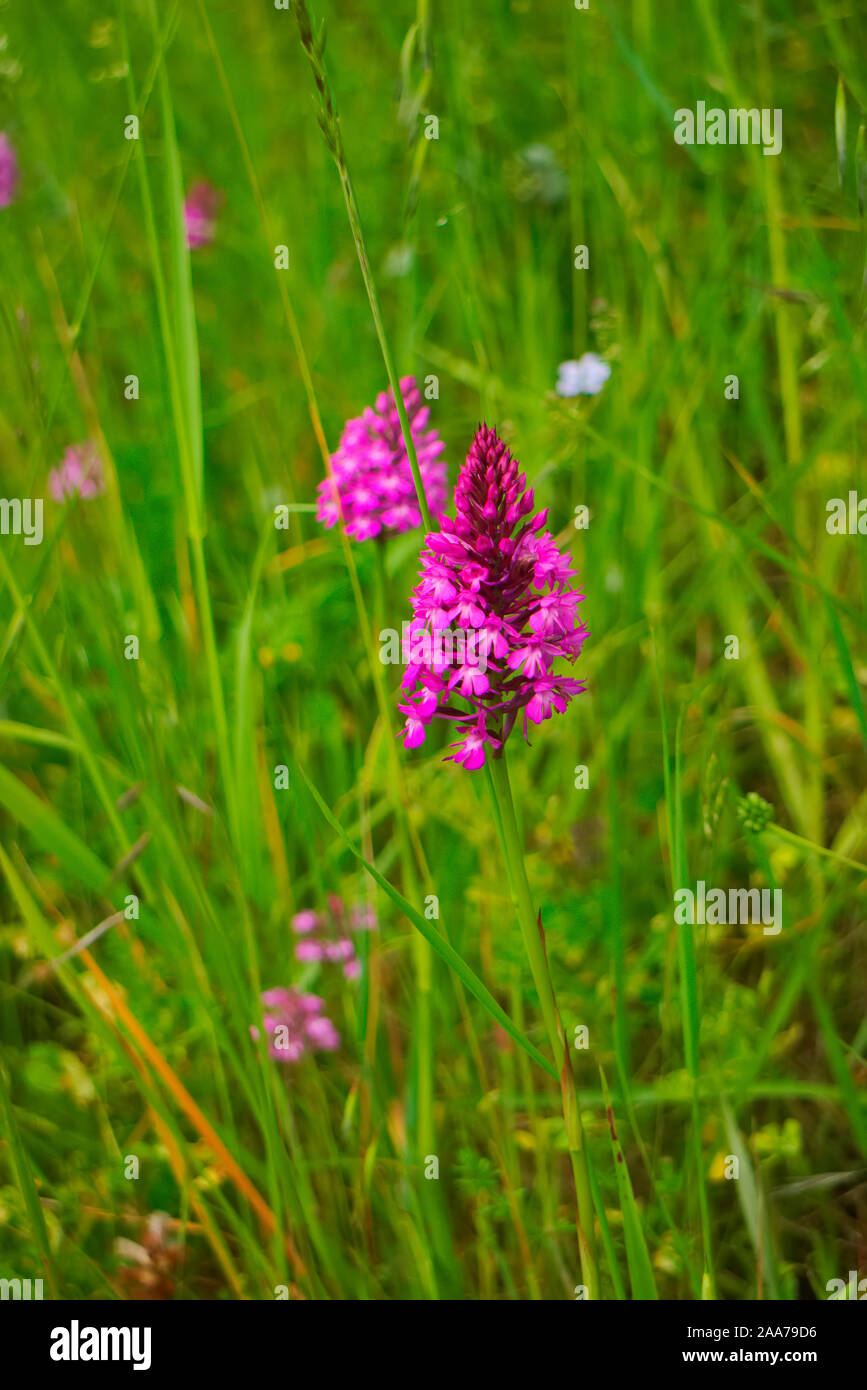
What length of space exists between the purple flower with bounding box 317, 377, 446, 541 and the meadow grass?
10cm

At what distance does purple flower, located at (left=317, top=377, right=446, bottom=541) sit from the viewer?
1.60 meters

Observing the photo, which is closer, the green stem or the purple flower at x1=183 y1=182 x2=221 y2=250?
the green stem

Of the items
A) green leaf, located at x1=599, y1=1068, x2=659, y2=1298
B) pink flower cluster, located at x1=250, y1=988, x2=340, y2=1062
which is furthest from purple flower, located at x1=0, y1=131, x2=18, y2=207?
green leaf, located at x1=599, y1=1068, x2=659, y2=1298

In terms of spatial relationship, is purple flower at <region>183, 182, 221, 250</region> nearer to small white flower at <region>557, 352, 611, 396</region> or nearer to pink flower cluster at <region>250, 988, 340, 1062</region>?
small white flower at <region>557, 352, 611, 396</region>

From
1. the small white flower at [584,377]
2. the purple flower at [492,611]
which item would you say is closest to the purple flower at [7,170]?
the small white flower at [584,377]

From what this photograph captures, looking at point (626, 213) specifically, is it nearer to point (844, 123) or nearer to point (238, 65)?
point (844, 123)

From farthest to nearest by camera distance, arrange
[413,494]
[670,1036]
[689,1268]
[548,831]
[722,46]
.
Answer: [548,831], [722,46], [670,1036], [413,494], [689,1268]

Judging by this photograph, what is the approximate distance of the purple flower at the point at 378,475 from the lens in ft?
5.24

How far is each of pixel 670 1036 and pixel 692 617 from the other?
106 centimetres

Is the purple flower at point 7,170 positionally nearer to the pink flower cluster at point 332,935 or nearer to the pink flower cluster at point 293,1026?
the pink flower cluster at point 332,935

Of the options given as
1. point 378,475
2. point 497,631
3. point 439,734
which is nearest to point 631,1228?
point 497,631

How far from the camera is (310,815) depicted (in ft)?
5.93
